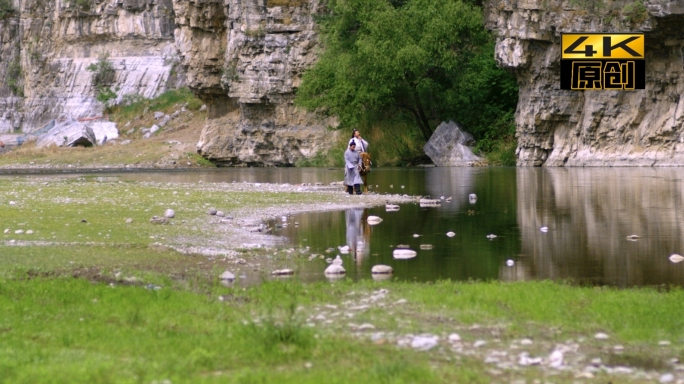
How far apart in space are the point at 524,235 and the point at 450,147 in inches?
1628

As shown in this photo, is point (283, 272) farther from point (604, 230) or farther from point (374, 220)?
point (374, 220)

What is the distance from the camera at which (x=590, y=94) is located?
5525 cm

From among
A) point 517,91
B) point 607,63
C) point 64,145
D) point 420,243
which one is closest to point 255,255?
point 420,243

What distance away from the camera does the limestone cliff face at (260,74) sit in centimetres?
6938

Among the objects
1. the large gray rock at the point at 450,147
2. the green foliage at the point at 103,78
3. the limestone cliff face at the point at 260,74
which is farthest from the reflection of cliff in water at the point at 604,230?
Result: the green foliage at the point at 103,78

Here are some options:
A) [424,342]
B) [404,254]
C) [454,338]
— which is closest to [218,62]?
[404,254]

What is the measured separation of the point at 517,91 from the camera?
64438 mm

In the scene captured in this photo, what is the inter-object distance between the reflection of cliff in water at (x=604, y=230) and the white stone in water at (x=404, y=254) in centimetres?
192

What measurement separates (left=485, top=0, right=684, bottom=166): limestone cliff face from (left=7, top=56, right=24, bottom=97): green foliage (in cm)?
5669

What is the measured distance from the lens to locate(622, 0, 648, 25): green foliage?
5122 centimetres

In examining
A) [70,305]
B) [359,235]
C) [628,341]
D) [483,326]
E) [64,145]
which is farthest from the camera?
[64,145]

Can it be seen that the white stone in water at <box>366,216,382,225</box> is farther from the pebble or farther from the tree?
the tree

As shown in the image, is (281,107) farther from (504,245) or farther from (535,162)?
(504,245)

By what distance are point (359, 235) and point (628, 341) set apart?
35.3 ft
